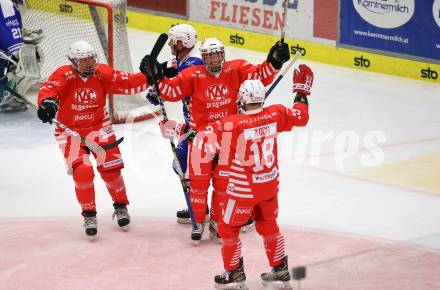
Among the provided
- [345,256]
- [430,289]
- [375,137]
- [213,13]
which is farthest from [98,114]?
[213,13]

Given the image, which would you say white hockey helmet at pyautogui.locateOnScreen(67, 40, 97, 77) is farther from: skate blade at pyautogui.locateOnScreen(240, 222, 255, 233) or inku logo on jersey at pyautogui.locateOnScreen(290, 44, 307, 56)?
inku logo on jersey at pyautogui.locateOnScreen(290, 44, 307, 56)

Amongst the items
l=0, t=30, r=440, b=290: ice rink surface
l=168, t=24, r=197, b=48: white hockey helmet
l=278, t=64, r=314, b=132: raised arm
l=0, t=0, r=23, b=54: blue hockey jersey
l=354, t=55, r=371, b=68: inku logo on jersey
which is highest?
l=168, t=24, r=197, b=48: white hockey helmet

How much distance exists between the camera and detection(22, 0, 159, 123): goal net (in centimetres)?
984

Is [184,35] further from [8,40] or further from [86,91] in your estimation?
[8,40]

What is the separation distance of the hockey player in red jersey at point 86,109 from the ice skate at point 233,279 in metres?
1.30

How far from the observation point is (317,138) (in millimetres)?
9328

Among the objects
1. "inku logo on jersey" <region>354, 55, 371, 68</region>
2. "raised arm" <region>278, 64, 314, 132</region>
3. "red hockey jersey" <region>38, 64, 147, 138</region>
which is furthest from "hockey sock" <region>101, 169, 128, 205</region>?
"inku logo on jersey" <region>354, 55, 371, 68</region>

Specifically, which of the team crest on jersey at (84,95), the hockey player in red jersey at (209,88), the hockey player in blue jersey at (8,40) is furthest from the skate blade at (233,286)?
the hockey player in blue jersey at (8,40)

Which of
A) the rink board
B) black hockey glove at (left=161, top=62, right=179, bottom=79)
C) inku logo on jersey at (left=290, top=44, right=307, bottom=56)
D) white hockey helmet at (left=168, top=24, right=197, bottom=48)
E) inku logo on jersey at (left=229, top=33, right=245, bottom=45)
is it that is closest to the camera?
white hockey helmet at (left=168, top=24, right=197, bottom=48)

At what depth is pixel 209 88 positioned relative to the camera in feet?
22.0

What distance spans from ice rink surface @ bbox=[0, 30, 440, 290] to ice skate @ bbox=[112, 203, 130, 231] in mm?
66

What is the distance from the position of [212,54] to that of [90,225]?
1.48 meters

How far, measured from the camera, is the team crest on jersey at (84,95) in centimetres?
695

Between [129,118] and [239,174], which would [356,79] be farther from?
[239,174]
